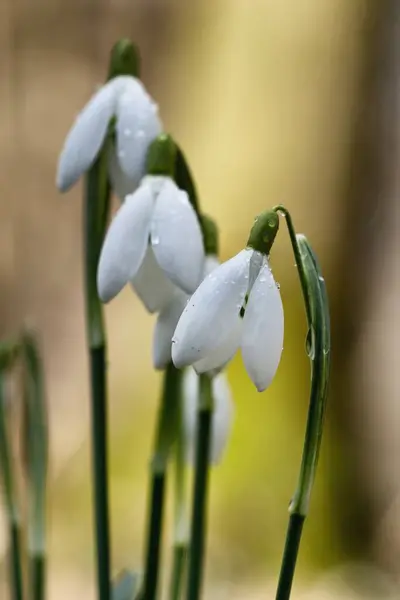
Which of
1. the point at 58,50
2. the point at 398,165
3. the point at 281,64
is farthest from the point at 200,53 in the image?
the point at 398,165

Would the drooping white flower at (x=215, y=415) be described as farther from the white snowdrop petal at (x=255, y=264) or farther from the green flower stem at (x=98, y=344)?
the white snowdrop petal at (x=255, y=264)

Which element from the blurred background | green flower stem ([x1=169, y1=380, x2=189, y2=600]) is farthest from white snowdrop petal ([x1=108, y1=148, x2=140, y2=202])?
the blurred background

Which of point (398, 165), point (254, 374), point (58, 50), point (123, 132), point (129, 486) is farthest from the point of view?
point (58, 50)

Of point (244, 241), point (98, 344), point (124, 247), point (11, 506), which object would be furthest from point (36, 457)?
point (244, 241)

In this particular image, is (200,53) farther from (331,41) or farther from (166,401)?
(166,401)

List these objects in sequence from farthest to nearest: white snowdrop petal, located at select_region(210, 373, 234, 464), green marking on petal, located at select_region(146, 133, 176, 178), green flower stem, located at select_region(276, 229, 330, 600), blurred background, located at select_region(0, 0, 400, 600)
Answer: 1. blurred background, located at select_region(0, 0, 400, 600)
2. white snowdrop petal, located at select_region(210, 373, 234, 464)
3. green marking on petal, located at select_region(146, 133, 176, 178)
4. green flower stem, located at select_region(276, 229, 330, 600)

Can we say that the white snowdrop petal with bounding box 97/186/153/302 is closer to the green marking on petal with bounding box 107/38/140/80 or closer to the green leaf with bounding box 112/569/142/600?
the green marking on petal with bounding box 107/38/140/80

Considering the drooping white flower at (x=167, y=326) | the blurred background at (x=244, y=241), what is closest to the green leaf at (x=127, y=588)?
the drooping white flower at (x=167, y=326)
